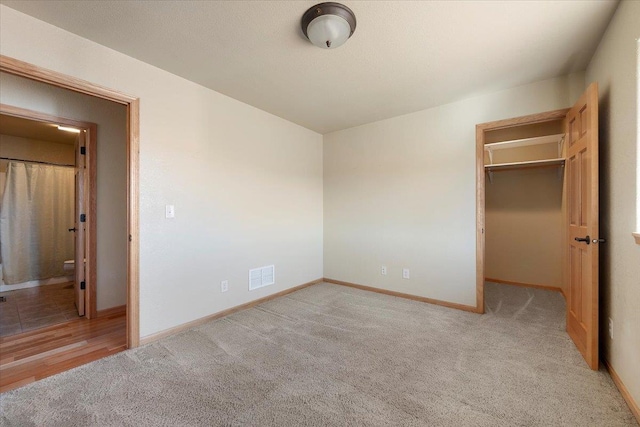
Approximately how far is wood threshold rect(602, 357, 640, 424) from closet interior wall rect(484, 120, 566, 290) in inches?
93.0

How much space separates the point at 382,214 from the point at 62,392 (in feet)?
11.2

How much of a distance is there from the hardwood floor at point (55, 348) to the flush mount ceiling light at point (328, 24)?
287 cm

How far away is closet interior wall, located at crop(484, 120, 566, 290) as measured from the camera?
374cm

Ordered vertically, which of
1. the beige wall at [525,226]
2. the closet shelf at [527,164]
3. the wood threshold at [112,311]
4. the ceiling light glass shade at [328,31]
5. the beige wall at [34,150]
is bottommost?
the wood threshold at [112,311]

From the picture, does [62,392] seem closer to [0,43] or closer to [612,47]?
[0,43]

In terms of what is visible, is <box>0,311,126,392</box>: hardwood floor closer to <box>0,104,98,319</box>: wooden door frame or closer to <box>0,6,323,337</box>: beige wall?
<box>0,104,98,319</box>: wooden door frame

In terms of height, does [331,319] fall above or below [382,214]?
below

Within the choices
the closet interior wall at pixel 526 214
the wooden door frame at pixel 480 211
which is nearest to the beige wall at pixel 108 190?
the wooden door frame at pixel 480 211

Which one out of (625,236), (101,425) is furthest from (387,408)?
(625,236)

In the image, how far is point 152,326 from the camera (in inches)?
92.9

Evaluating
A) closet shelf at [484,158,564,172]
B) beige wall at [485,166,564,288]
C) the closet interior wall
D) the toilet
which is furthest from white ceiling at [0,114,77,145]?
beige wall at [485,166,564,288]

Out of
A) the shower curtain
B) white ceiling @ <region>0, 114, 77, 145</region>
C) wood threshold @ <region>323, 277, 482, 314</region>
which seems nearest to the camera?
wood threshold @ <region>323, 277, 482, 314</region>

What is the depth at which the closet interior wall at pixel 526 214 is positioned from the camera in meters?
3.74

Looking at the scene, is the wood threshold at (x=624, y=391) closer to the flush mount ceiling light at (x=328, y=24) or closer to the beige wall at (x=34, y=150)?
the flush mount ceiling light at (x=328, y=24)
